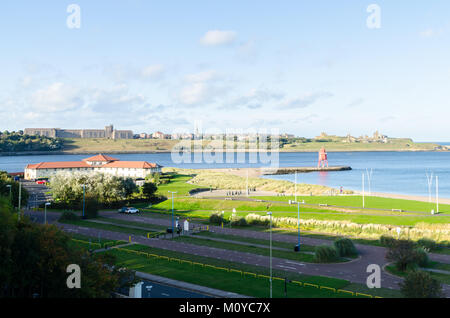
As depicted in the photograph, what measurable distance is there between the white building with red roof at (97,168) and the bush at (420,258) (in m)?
89.3

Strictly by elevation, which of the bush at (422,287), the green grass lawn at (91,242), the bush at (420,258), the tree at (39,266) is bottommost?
the green grass lawn at (91,242)

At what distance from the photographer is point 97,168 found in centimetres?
12512

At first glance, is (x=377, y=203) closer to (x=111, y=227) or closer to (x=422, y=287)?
(x=111, y=227)

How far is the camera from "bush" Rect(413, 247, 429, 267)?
34.9 metres

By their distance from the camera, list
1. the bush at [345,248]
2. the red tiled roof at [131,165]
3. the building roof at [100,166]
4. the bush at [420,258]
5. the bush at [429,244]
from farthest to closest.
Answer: the red tiled roof at [131,165], the building roof at [100,166], the bush at [429,244], the bush at [345,248], the bush at [420,258]

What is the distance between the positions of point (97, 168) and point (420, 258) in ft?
350

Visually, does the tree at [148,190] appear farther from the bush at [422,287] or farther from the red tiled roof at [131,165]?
the bush at [422,287]

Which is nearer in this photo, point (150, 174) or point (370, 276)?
point (370, 276)

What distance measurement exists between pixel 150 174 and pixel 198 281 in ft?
281

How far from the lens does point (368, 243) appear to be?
45.5 metres

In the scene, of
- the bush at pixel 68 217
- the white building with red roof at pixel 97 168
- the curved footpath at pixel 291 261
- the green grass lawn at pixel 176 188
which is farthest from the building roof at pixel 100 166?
the curved footpath at pixel 291 261

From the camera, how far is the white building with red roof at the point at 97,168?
117812 millimetres

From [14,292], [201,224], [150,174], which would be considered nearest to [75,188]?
[201,224]
